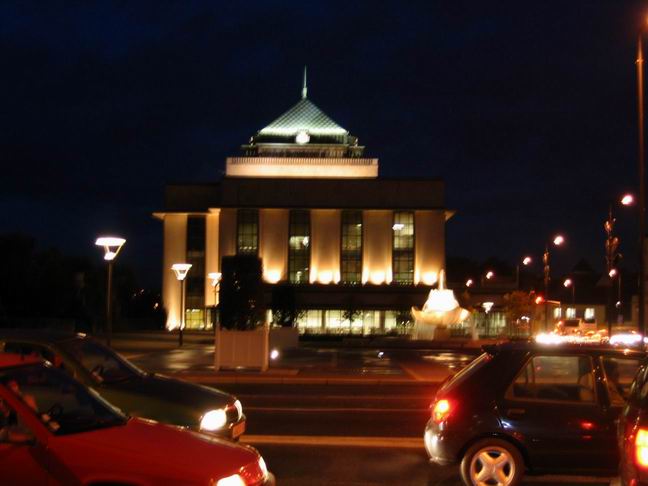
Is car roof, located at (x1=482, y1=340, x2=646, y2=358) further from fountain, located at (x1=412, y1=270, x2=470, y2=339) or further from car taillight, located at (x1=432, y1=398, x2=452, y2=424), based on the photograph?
fountain, located at (x1=412, y1=270, x2=470, y2=339)

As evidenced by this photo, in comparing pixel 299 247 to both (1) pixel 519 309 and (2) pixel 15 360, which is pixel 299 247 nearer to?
(1) pixel 519 309

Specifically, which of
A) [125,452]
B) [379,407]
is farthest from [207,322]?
[125,452]

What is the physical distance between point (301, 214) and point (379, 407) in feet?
197

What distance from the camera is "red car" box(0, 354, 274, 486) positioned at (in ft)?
21.0

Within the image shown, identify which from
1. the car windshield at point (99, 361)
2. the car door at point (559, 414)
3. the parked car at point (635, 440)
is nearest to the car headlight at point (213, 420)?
the car windshield at point (99, 361)

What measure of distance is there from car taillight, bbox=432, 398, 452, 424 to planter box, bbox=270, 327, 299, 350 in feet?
111

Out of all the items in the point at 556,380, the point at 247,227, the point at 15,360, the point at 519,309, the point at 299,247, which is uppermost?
the point at 247,227

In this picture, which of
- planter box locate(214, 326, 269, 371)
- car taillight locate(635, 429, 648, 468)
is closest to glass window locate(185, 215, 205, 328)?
planter box locate(214, 326, 269, 371)

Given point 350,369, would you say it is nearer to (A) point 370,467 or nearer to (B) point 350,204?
(A) point 370,467

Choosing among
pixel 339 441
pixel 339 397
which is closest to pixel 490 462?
pixel 339 441

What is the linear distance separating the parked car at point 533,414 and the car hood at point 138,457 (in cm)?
356

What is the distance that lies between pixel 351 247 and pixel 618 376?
224 feet

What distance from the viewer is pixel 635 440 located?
683 cm

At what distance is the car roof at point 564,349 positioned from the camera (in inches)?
394
